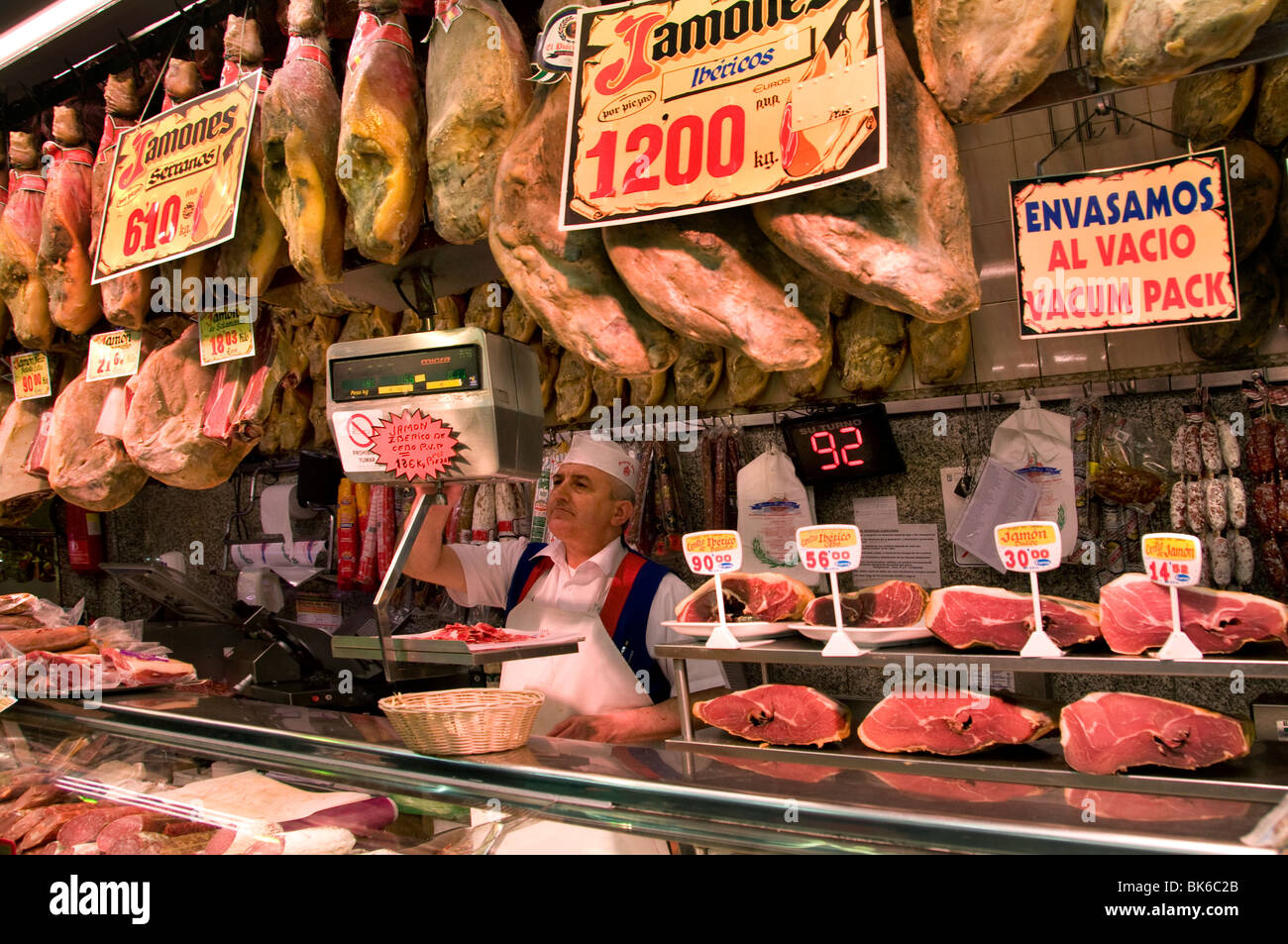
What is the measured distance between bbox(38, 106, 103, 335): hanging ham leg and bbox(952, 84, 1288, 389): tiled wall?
3.45m

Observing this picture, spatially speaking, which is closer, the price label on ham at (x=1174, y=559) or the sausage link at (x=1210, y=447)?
the price label on ham at (x=1174, y=559)

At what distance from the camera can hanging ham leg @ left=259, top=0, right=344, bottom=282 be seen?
248 cm

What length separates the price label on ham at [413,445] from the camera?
7.62 feet

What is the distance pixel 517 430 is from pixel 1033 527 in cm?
126

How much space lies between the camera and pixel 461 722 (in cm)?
A: 226

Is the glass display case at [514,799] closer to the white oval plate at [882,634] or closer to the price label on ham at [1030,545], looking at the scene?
the white oval plate at [882,634]

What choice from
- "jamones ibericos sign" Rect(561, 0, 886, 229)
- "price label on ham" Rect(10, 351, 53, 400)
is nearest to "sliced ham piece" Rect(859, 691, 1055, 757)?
"jamones ibericos sign" Rect(561, 0, 886, 229)

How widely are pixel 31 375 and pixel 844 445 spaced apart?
368 centimetres

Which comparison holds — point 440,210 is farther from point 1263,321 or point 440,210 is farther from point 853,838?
point 1263,321

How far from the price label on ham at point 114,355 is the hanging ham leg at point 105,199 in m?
0.20

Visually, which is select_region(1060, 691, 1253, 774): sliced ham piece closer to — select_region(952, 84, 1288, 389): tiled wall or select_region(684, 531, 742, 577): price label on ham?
select_region(684, 531, 742, 577): price label on ham

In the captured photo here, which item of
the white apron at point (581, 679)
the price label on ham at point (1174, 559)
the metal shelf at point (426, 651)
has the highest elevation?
the price label on ham at point (1174, 559)

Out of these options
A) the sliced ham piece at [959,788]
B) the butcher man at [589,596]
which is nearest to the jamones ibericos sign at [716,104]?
the sliced ham piece at [959,788]
